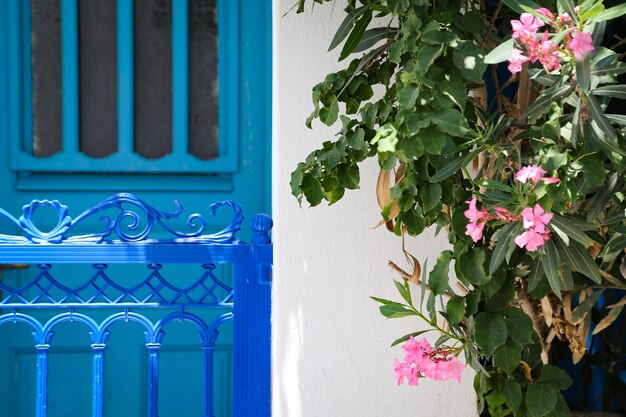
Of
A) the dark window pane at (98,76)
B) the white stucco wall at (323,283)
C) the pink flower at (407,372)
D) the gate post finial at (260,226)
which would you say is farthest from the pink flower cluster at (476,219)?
the dark window pane at (98,76)

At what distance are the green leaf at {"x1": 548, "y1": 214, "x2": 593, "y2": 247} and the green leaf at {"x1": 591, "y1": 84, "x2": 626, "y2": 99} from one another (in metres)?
0.28

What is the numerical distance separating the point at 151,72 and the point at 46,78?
0.42 metres

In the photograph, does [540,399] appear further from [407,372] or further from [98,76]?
[98,76]

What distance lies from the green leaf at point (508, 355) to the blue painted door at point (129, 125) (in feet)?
5.43

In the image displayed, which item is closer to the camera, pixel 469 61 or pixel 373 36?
pixel 469 61

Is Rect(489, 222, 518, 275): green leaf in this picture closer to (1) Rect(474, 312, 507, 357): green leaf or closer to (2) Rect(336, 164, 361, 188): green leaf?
(1) Rect(474, 312, 507, 357): green leaf

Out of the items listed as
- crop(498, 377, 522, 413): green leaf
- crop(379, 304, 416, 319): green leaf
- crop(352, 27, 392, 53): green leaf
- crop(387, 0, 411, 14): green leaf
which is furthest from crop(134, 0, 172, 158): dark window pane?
crop(498, 377, 522, 413): green leaf

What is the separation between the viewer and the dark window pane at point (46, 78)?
363 cm

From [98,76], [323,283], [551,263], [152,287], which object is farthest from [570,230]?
[98,76]

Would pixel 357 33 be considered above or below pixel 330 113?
above

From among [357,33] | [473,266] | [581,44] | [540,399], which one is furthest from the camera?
[357,33]

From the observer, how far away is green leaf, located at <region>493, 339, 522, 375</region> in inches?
85.7

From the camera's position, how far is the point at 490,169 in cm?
241

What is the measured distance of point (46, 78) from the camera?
3650 millimetres
